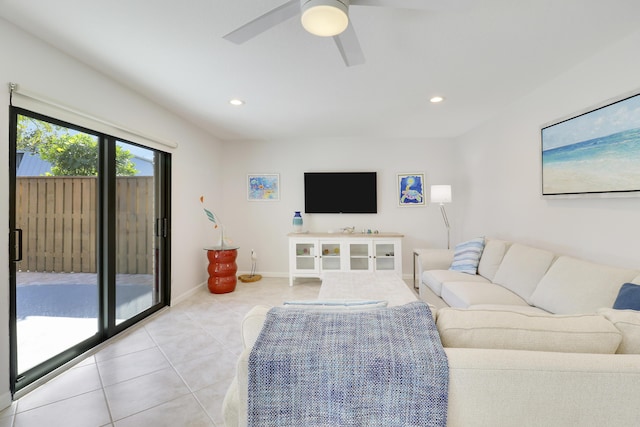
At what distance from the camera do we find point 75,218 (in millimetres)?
2244

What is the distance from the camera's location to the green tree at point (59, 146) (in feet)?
6.12

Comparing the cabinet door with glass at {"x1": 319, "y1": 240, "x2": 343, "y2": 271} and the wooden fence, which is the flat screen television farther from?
the wooden fence

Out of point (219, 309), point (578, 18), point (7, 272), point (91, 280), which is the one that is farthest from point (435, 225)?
point (7, 272)

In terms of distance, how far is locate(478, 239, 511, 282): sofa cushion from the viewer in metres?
2.72

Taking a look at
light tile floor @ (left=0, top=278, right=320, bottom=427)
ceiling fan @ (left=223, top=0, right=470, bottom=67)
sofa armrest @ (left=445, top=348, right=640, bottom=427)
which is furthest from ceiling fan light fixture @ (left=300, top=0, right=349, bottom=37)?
light tile floor @ (left=0, top=278, right=320, bottom=427)

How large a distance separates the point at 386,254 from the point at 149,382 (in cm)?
322

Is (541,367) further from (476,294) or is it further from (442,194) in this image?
(442,194)

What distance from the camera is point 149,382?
188cm

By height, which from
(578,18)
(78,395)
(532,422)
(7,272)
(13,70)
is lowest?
(78,395)

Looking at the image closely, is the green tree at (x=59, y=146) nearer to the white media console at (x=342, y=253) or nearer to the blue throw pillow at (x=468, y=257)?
the white media console at (x=342, y=253)

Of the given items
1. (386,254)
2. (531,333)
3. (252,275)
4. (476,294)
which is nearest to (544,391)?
(531,333)

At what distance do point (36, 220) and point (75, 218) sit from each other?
1.00 feet

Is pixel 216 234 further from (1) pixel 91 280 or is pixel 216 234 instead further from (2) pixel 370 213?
(2) pixel 370 213

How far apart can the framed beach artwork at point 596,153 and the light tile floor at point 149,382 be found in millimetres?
2992
